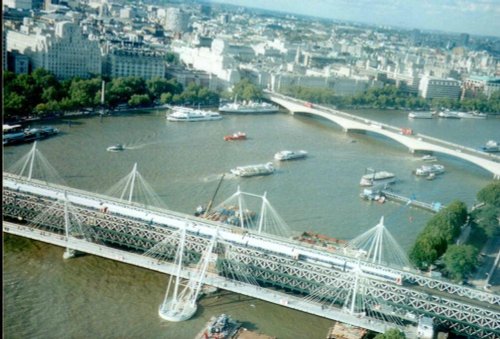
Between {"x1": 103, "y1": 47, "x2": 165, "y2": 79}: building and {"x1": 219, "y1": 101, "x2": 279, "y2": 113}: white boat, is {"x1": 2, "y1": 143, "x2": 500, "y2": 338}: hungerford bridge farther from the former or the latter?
{"x1": 103, "y1": 47, "x2": 165, "y2": 79}: building

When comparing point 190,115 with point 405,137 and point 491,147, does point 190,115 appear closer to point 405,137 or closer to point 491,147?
point 405,137

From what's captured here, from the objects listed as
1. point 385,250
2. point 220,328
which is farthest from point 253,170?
point 220,328

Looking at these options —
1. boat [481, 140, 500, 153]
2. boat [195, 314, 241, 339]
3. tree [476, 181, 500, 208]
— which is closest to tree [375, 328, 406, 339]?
boat [195, 314, 241, 339]

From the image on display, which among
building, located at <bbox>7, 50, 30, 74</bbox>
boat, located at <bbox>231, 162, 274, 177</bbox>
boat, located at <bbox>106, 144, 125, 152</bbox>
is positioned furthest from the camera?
building, located at <bbox>7, 50, 30, 74</bbox>

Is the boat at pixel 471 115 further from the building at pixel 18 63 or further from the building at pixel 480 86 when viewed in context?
the building at pixel 18 63

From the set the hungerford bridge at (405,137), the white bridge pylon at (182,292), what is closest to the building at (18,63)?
the hungerford bridge at (405,137)
